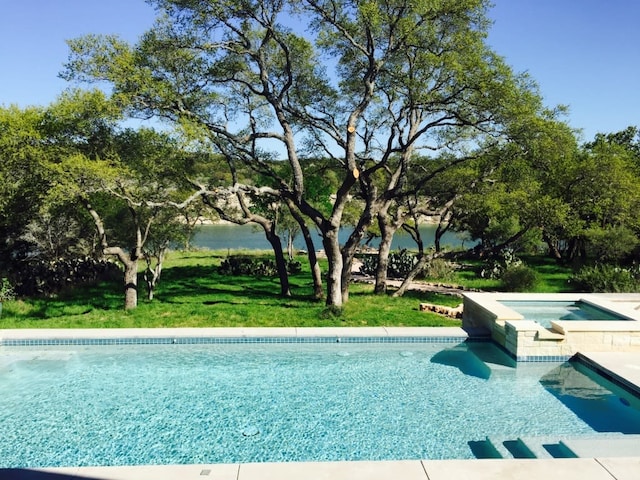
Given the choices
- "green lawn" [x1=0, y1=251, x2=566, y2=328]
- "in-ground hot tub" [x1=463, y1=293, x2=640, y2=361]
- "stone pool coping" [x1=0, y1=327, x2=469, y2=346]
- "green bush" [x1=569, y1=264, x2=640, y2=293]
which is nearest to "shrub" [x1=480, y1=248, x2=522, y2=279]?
"green lawn" [x1=0, y1=251, x2=566, y2=328]

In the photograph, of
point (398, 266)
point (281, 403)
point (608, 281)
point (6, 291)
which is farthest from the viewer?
point (398, 266)

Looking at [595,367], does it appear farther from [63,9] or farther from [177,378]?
[63,9]

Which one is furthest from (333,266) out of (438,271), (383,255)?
(438,271)

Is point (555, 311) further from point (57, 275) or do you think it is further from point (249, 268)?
point (57, 275)

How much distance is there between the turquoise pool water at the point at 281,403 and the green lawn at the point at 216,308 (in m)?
1.75

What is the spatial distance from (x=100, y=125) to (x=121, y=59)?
1865mm

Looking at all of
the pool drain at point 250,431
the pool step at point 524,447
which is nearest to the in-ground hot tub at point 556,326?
the pool step at point 524,447

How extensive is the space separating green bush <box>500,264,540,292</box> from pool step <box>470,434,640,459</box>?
1202cm

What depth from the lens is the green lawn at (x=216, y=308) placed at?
38.5 ft

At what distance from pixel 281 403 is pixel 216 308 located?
20.6 feet

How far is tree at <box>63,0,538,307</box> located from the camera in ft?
39.8

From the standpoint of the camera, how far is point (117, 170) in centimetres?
1191

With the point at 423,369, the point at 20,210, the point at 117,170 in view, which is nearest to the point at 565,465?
the point at 423,369

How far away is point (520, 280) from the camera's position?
18.0 m
